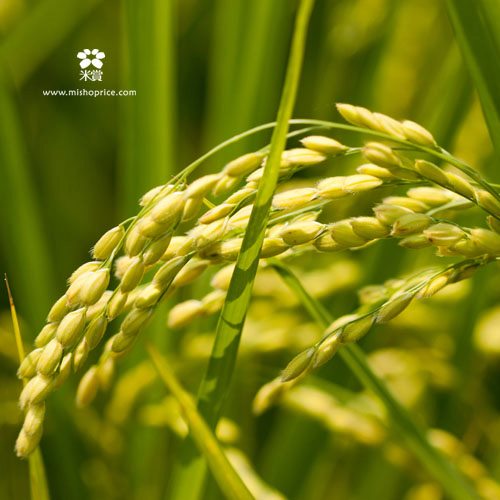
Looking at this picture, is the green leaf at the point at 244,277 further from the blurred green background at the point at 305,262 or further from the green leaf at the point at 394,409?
the blurred green background at the point at 305,262

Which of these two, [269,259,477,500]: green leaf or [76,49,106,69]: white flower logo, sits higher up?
[76,49,106,69]: white flower logo

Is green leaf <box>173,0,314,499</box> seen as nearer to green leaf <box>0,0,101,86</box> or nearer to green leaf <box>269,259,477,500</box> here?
green leaf <box>269,259,477,500</box>

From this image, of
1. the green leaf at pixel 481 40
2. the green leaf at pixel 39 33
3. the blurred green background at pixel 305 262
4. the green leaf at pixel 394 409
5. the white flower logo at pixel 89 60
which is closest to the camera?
the green leaf at pixel 481 40

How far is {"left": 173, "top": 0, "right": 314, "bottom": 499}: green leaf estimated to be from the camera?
708 mm

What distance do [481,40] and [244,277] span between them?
0.38 m

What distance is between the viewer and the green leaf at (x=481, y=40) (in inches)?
33.3

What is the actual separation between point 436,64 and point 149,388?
1291mm

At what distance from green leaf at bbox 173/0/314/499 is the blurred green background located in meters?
0.54

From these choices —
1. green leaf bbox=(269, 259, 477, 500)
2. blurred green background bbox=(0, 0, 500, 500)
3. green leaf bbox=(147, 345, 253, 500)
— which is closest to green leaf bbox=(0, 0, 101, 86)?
blurred green background bbox=(0, 0, 500, 500)

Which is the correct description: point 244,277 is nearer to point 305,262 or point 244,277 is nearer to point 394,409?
point 394,409

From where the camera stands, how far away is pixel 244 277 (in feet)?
2.54

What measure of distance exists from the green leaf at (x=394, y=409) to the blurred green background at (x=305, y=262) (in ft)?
1.39

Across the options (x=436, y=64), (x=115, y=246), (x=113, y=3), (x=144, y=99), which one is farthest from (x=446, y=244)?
→ (x=113, y=3)

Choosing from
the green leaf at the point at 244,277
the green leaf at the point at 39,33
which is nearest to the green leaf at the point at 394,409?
the green leaf at the point at 244,277
